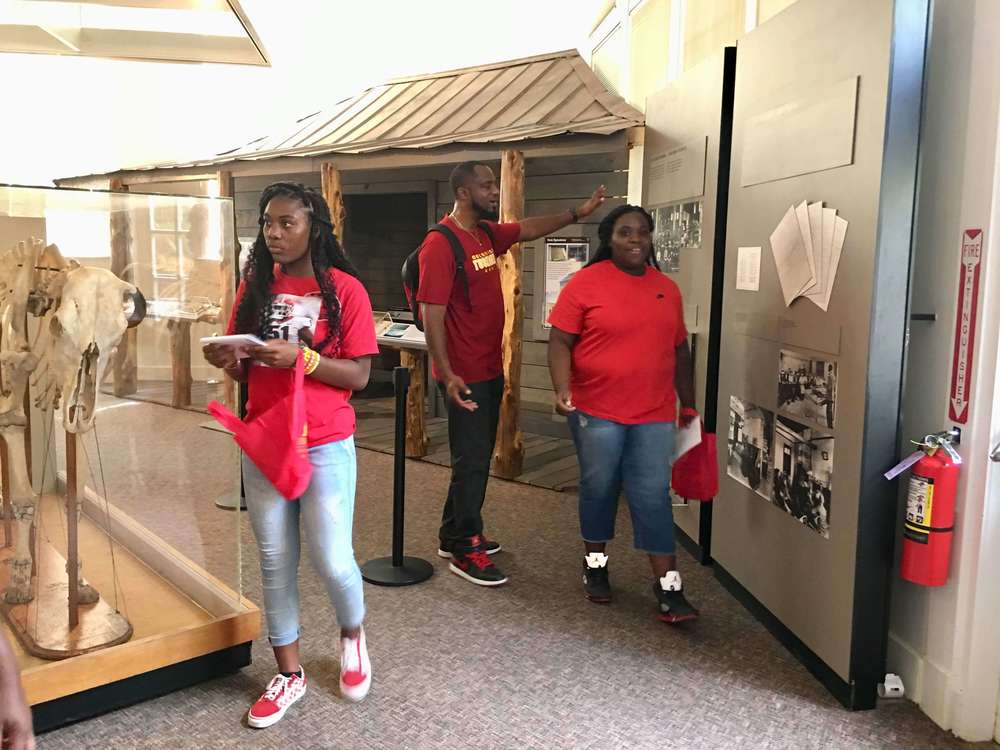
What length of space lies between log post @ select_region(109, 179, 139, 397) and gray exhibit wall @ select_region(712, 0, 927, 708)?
2.38m

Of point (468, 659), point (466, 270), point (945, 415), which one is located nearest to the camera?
point (945, 415)

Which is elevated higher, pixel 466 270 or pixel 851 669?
pixel 466 270

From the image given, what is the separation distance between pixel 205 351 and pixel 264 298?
26 cm

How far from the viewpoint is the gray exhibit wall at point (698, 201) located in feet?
12.7

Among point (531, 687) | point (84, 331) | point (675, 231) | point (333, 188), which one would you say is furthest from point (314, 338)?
point (333, 188)

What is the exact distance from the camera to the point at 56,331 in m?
2.48

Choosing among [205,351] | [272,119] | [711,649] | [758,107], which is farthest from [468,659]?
[272,119]

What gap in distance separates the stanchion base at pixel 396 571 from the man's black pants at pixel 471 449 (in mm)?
216

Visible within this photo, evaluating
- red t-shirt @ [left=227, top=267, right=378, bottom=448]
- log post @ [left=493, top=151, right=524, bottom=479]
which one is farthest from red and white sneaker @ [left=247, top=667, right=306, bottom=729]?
log post @ [left=493, top=151, right=524, bottom=479]

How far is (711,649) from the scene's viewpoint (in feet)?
10.4

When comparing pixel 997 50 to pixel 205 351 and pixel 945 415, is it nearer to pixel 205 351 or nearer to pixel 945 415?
pixel 945 415

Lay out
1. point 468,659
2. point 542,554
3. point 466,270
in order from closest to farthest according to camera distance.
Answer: point 468,659 < point 466,270 < point 542,554

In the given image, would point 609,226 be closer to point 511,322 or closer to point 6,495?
point 511,322

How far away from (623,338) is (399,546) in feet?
5.12
